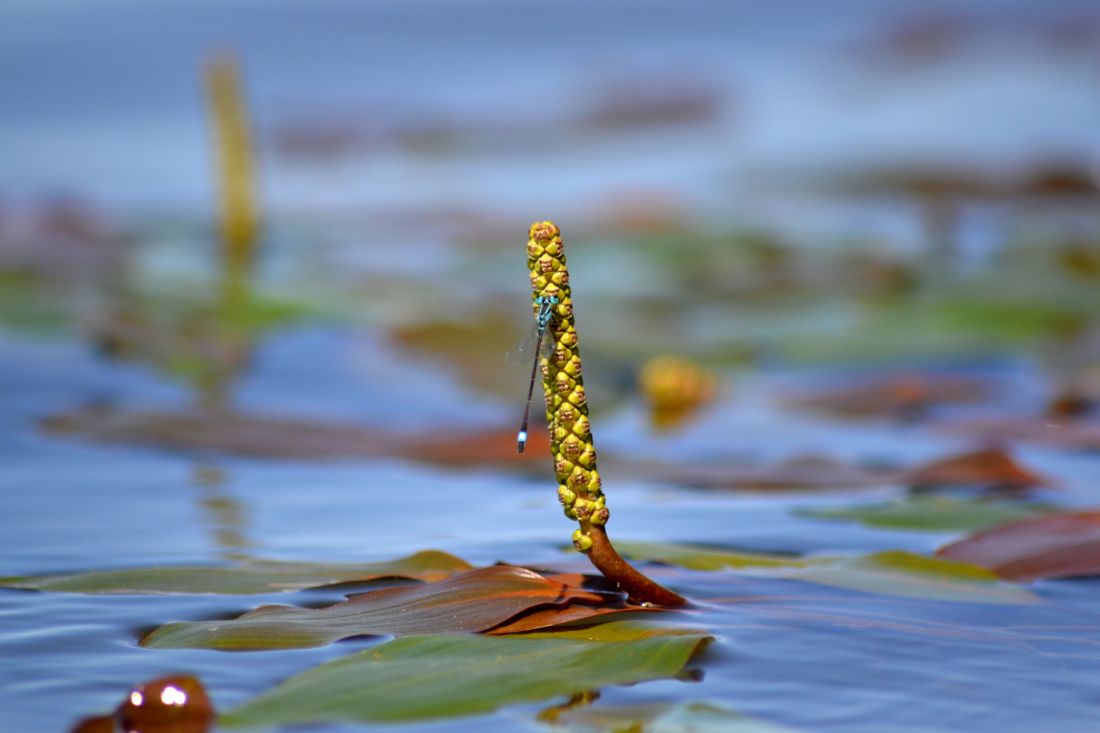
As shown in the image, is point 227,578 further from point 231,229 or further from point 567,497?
point 231,229

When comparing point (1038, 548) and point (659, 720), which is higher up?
point (1038, 548)

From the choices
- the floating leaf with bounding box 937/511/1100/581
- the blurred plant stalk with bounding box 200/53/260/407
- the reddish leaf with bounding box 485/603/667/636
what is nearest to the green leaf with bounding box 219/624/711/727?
the reddish leaf with bounding box 485/603/667/636

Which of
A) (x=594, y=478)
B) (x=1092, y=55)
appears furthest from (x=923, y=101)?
(x=594, y=478)

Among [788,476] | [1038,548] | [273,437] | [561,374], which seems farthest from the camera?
[273,437]

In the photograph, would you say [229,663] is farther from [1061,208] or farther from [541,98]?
[541,98]

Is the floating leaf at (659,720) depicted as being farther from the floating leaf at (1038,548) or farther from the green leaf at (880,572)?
the floating leaf at (1038,548)

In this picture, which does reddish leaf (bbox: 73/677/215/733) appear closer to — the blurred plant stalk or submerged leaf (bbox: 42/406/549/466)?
submerged leaf (bbox: 42/406/549/466)

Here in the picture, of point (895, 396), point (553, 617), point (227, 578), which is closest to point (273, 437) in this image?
point (227, 578)
